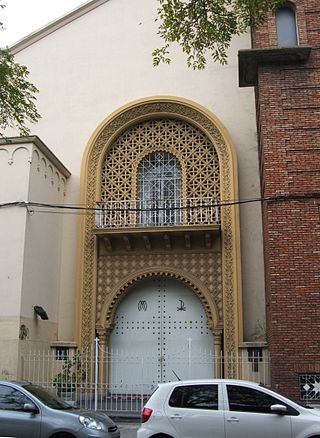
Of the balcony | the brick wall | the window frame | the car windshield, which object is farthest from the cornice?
the car windshield

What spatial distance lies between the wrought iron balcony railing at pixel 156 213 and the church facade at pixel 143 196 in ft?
0.15

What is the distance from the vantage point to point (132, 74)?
17.8 metres

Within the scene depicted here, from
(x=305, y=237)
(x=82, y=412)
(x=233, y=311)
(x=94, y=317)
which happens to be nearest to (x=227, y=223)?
(x=233, y=311)

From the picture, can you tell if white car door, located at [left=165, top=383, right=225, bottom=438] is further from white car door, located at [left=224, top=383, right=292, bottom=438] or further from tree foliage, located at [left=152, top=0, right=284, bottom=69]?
tree foliage, located at [left=152, top=0, right=284, bottom=69]

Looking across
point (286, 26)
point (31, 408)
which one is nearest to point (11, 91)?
point (31, 408)

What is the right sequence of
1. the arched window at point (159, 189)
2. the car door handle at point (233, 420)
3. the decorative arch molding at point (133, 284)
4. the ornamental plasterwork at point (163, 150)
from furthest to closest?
the ornamental plasterwork at point (163, 150) < the arched window at point (159, 189) < the decorative arch molding at point (133, 284) < the car door handle at point (233, 420)

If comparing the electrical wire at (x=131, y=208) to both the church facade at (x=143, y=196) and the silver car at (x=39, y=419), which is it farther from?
the silver car at (x=39, y=419)

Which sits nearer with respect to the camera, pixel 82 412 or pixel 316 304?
pixel 82 412

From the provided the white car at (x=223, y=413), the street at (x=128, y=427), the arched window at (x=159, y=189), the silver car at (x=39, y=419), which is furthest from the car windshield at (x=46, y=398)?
the arched window at (x=159, y=189)

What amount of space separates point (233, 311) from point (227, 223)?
100 inches

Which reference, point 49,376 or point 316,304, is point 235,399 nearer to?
point 316,304

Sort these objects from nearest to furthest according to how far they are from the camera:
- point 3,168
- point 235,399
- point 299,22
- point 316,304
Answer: point 235,399, point 316,304, point 299,22, point 3,168

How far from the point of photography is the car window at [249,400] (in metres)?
7.68

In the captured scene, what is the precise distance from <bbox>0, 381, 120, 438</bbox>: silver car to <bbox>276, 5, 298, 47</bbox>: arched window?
10.3 m
